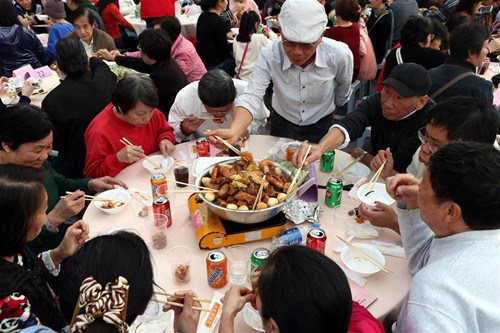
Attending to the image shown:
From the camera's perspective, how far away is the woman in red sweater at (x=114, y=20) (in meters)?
6.25

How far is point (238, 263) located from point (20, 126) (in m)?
1.47

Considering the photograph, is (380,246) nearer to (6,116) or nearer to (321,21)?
(321,21)

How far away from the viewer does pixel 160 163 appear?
8.30ft

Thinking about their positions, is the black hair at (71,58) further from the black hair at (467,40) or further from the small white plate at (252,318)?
the black hair at (467,40)

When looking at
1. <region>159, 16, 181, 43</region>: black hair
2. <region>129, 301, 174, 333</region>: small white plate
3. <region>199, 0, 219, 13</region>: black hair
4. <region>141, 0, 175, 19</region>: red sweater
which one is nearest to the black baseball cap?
<region>129, 301, 174, 333</region>: small white plate

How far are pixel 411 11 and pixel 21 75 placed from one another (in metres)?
5.37

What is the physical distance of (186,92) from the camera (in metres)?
3.11

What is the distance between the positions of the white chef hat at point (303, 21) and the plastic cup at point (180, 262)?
1526 mm

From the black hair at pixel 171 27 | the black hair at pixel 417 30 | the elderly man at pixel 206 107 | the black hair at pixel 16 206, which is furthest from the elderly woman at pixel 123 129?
the black hair at pixel 417 30

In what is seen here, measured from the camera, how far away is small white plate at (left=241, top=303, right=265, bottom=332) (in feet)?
4.58

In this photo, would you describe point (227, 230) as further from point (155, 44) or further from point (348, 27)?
point (348, 27)

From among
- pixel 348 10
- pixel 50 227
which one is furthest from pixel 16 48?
pixel 348 10

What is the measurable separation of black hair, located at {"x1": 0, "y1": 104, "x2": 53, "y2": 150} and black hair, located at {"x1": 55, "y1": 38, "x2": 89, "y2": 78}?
40.8 inches

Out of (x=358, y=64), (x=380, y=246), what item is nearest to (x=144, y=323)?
(x=380, y=246)
